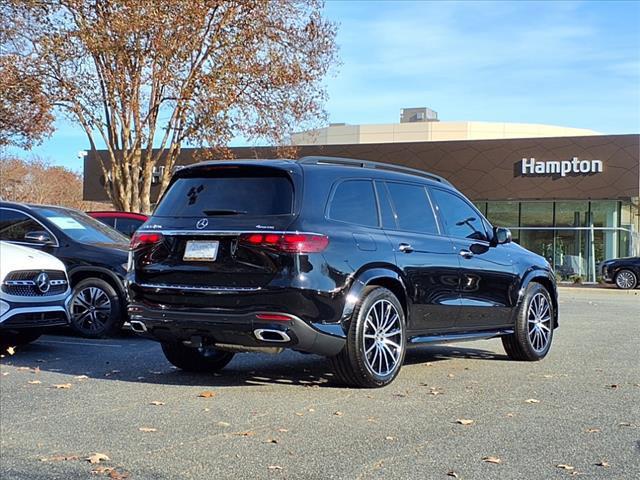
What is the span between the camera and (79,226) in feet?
36.8

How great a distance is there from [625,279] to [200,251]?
22.6 metres

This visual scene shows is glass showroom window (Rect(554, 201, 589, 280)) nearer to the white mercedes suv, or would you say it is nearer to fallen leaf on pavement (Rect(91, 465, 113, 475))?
the white mercedes suv

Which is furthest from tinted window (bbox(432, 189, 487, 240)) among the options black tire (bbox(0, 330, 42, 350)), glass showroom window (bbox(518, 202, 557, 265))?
glass showroom window (bbox(518, 202, 557, 265))

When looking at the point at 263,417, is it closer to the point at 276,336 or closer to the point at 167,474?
the point at 276,336

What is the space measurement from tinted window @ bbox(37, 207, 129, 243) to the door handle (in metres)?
5.03

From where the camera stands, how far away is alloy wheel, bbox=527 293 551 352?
909 cm

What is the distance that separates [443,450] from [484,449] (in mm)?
255

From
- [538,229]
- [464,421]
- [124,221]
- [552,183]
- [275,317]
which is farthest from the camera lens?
[538,229]

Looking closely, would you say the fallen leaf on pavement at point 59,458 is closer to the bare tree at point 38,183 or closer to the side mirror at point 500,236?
the side mirror at point 500,236

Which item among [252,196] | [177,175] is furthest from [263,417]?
[177,175]

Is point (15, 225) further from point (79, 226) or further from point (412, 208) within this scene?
point (412, 208)

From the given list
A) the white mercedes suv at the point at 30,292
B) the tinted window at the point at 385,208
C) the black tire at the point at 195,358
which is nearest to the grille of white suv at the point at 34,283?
the white mercedes suv at the point at 30,292

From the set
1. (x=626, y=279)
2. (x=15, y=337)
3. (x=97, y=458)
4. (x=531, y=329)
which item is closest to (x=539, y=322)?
(x=531, y=329)

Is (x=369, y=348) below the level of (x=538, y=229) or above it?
below
